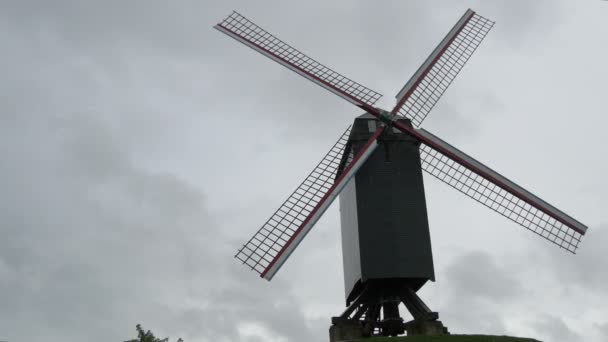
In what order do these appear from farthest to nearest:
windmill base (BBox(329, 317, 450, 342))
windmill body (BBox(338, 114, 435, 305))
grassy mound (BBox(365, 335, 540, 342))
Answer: windmill body (BBox(338, 114, 435, 305))
windmill base (BBox(329, 317, 450, 342))
grassy mound (BBox(365, 335, 540, 342))

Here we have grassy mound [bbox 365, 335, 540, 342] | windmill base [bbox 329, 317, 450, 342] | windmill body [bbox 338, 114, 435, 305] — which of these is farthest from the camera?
windmill body [bbox 338, 114, 435, 305]

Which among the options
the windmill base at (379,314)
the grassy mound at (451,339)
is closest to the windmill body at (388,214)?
the windmill base at (379,314)

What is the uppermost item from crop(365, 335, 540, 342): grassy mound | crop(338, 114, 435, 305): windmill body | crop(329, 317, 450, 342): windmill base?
crop(338, 114, 435, 305): windmill body

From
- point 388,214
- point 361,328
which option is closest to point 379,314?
point 361,328

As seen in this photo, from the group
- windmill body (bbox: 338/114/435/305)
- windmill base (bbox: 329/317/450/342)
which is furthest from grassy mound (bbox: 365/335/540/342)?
windmill body (bbox: 338/114/435/305)

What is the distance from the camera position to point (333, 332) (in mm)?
17359

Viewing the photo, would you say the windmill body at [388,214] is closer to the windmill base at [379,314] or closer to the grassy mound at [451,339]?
the windmill base at [379,314]

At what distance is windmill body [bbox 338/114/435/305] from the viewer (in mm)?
17125

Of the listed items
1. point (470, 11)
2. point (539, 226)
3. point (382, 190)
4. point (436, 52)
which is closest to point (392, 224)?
point (382, 190)

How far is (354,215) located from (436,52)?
6809 millimetres

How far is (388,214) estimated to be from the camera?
1761 centimetres

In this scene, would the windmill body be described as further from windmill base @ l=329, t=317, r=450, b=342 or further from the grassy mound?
the grassy mound

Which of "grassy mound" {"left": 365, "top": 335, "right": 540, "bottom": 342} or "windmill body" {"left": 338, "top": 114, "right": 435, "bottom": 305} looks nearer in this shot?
"grassy mound" {"left": 365, "top": 335, "right": 540, "bottom": 342}

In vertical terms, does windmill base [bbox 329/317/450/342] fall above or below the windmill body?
below
